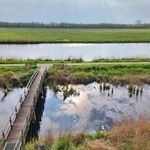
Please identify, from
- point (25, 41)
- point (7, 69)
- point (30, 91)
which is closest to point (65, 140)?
point (30, 91)

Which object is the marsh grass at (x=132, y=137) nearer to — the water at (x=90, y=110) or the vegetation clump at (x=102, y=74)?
the water at (x=90, y=110)

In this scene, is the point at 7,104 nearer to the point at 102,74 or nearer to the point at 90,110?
the point at 90,110

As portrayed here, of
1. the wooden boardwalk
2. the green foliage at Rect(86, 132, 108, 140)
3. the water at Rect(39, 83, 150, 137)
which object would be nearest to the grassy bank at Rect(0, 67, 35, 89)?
the water at Rect(39, 83, 150, 137)

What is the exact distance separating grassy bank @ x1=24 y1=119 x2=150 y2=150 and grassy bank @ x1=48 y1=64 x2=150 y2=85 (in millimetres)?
18316

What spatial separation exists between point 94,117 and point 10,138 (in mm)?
9162

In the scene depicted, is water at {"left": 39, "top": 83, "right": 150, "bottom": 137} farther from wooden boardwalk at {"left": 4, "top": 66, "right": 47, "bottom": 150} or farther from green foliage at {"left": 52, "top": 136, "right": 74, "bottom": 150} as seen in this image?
green foliage at {"left": 52, "top": 136, "right": 74, "bottom": 150}

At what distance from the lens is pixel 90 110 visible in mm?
27641

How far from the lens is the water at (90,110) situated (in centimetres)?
2377

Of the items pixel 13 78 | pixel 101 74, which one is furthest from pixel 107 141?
pixel 101 74

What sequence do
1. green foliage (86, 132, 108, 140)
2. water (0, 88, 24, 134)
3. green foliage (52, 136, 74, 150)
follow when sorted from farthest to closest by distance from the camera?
water (0, 88, 24, 134) < green foliage (86, 132, 108, 140) < green foliage (52, 136, 74, 150)

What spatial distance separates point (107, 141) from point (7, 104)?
13516 millimetres

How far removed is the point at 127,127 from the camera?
62.3 ft

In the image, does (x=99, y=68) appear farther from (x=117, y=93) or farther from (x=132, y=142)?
(x=132, y=142)

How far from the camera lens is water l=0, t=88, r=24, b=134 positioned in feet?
82.4
